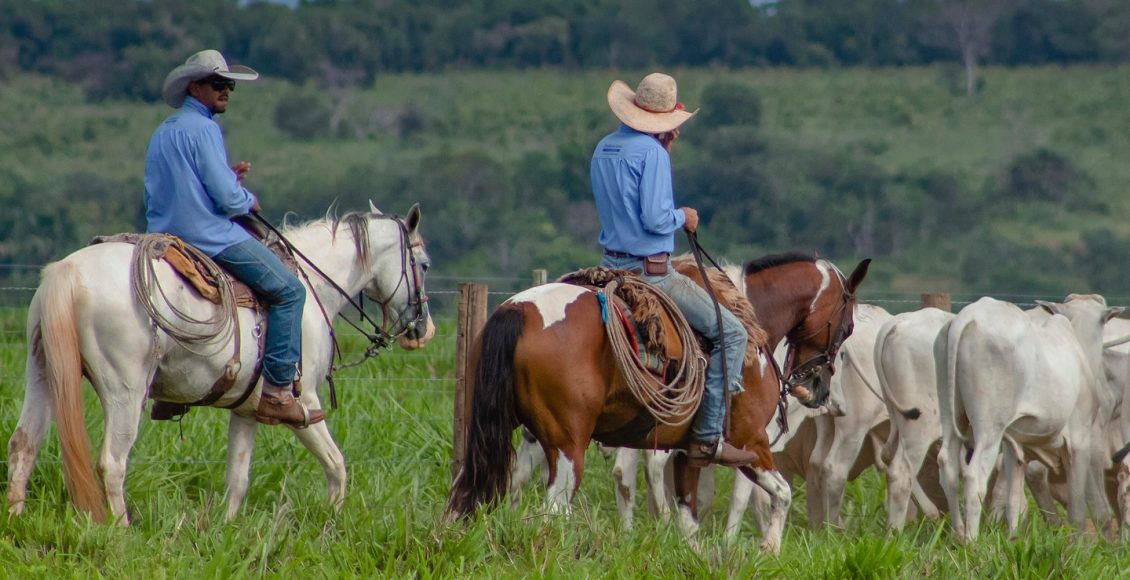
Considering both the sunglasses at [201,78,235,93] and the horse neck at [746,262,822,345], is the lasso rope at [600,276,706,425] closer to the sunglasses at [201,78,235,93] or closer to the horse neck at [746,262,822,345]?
the horse neck at [746,262,822,345]

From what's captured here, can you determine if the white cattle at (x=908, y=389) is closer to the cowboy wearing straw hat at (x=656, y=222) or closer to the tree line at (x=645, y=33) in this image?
the cowboy wearing straw hat at (x=656, y=222)

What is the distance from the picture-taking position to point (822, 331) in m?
8.43

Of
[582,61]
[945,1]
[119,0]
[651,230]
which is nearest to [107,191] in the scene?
[119,0]

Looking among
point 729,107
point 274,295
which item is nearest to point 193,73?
point 274,295

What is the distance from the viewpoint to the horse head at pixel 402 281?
27.4 ft

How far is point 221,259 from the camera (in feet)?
24.0

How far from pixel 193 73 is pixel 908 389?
16.0 feet

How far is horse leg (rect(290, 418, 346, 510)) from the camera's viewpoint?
7816 mm

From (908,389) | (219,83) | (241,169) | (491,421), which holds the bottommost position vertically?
(908,389)

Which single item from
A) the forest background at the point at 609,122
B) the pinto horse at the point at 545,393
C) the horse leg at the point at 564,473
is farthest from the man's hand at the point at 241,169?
the forest background at the point at 609,122

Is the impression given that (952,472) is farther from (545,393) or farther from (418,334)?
(418,334)

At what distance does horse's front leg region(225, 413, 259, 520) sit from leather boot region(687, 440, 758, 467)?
229cm

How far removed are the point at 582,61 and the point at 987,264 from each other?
29.9 metres

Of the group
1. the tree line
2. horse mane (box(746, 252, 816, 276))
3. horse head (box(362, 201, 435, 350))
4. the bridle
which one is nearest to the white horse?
horse head (box(362, 201, 435, 350))
